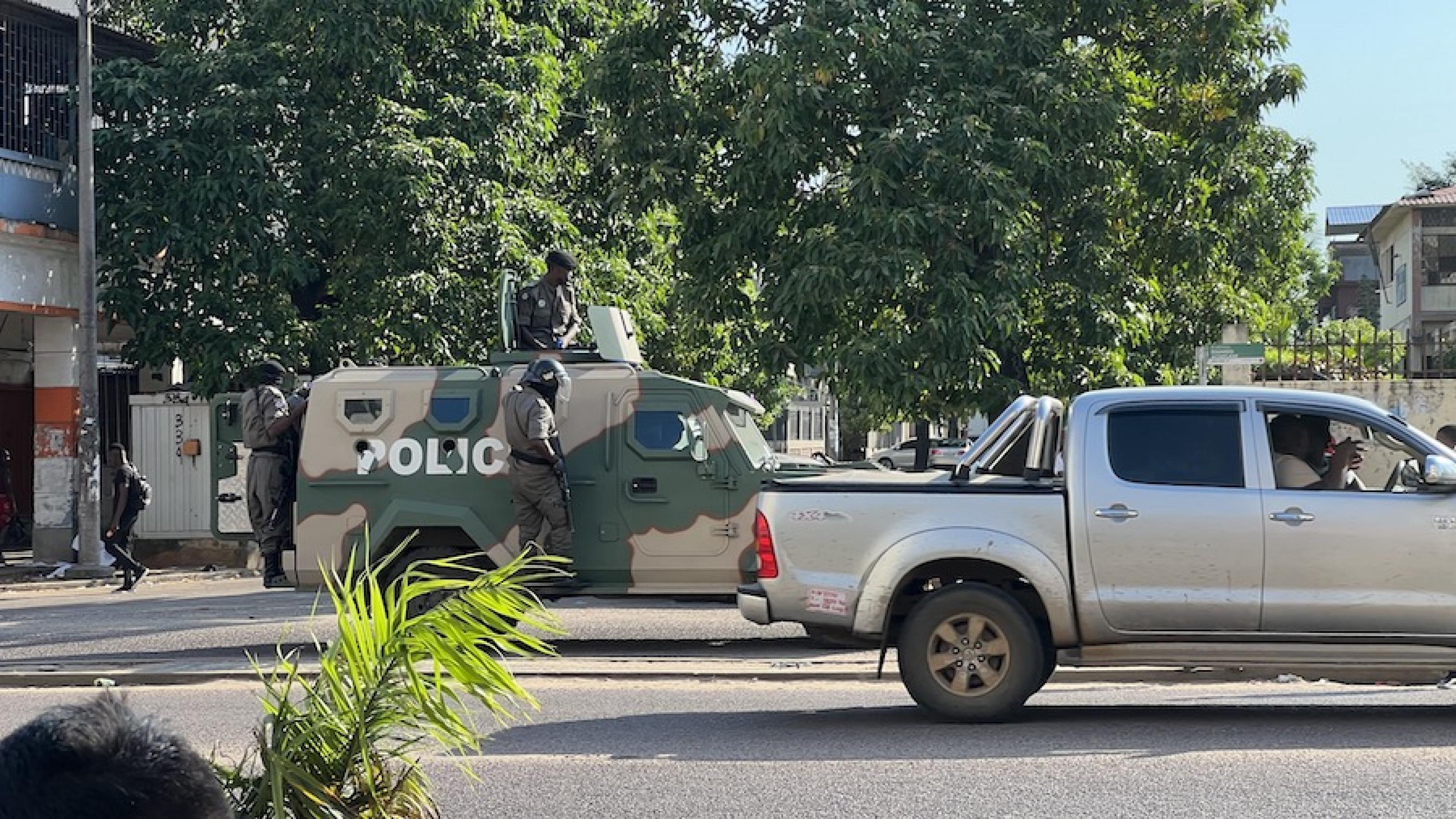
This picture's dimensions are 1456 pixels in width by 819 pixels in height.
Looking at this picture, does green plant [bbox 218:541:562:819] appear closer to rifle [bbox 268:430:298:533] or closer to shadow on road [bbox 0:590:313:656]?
rifle [bbox 268:430:298:533]

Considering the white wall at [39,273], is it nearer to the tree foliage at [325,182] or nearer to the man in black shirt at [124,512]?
the tree foliage at [325,182]

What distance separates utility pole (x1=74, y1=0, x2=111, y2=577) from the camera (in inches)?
890

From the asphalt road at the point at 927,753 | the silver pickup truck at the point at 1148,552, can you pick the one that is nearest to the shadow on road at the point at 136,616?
the asphalt road at the point at 927,753

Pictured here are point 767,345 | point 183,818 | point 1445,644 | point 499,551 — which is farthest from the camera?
point 767,345

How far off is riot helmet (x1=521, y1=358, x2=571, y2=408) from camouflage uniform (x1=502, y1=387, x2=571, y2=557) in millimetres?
58

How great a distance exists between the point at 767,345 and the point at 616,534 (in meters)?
6.32

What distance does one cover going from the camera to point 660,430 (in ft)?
45.0

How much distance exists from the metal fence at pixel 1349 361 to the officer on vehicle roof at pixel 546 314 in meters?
11.6

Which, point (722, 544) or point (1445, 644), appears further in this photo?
point (722, 544)

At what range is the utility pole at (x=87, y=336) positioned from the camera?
890 inches

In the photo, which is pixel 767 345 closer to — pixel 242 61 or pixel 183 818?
pixel 242 61

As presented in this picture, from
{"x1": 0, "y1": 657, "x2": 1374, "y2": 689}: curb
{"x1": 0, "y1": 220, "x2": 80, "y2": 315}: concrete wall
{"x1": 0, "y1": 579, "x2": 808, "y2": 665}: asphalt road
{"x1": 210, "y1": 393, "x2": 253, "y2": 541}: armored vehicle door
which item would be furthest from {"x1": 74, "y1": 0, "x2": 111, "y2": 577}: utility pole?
{"x1": 0, "y1": 657, "x2": 1374, "y2": 689}: curb

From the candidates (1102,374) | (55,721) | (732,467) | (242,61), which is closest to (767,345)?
(1102,374)

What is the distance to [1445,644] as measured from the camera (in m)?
9.21
